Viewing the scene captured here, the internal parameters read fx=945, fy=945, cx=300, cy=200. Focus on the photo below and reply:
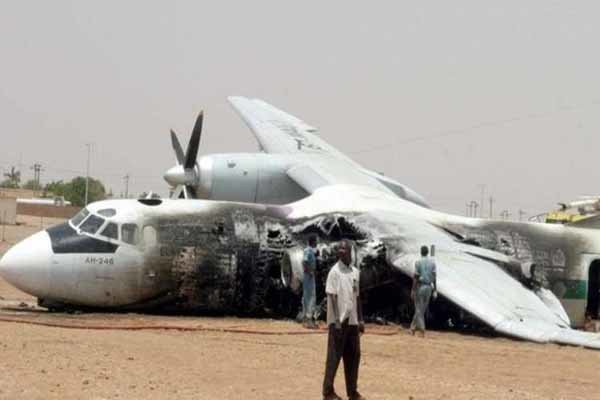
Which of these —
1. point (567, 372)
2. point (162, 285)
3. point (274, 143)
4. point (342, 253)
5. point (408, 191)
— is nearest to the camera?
point (342, 253)

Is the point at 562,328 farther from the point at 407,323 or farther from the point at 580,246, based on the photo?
the point at 580,246

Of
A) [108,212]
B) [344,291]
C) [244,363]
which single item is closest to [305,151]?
[108,212]

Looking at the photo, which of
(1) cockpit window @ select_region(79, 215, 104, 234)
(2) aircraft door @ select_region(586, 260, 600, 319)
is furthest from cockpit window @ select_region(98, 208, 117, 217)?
(2) aircraft door @ select_region(586, 260, 600, 319)

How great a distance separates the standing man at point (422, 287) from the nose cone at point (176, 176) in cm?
943

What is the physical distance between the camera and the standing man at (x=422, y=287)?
57.4 ft

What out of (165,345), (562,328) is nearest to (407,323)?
(562,328)

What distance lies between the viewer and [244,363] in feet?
41.0

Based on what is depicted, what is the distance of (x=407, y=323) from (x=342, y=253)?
8.32 meters

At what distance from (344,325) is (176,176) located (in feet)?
50.1

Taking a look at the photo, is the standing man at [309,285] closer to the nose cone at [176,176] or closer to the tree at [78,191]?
the nose cone at [176,176]

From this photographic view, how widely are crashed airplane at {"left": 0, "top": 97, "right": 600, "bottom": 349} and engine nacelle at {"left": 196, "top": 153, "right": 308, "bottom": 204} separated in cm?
328

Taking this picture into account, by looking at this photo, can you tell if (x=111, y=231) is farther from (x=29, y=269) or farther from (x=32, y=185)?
(x=32, y=185)

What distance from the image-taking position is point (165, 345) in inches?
542

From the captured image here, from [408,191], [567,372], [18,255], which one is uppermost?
[408,191]
